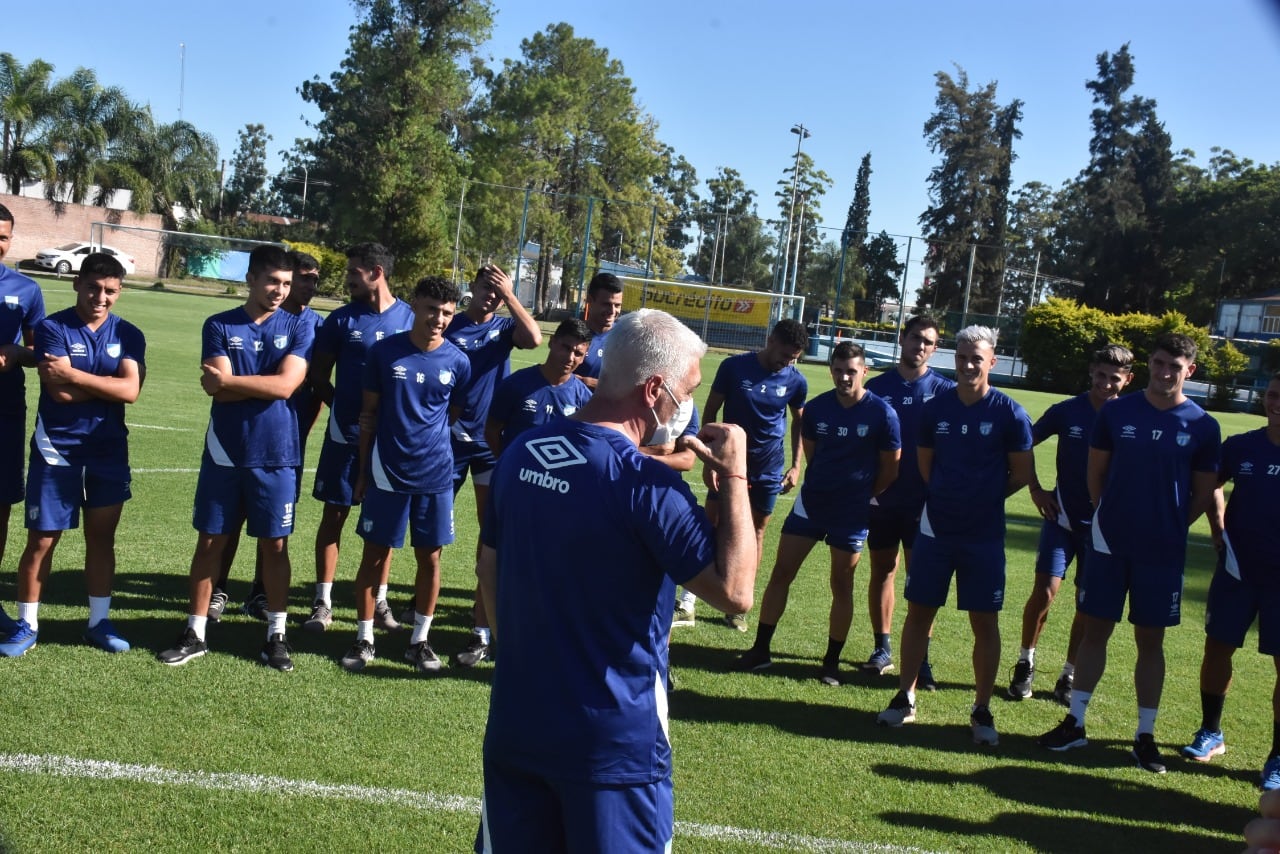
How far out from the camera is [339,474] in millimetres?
6750

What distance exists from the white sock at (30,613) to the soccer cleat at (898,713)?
4705mm

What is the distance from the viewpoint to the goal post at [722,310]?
42.9m

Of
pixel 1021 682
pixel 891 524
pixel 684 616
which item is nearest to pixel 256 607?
pixel 684 616

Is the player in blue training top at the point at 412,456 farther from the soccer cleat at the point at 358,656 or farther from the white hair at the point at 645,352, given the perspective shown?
the white hair at the point at 645,352

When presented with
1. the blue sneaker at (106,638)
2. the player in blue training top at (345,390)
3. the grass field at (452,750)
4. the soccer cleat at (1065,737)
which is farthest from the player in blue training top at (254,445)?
the soccer cleat at (1065,737)

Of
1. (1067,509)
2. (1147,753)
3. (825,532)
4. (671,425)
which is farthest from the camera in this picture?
(1067,509)

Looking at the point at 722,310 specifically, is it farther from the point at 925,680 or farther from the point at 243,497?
the point at 243,497

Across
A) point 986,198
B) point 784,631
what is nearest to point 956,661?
point 784,631

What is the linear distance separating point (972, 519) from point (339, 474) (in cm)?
387

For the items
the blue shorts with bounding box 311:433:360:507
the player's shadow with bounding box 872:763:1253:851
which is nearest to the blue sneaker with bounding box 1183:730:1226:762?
the player's shadow with bounding box 872:763:1253:851

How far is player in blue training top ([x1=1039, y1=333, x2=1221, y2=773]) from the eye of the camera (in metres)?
5.71

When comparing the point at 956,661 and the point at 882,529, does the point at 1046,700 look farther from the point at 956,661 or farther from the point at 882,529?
the point at 882,529

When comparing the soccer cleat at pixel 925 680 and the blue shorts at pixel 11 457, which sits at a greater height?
the blue shorts at pixel 11 457

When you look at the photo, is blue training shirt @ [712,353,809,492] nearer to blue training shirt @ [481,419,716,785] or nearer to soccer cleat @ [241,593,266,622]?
soccer cleat @ [241,593,266,622]
